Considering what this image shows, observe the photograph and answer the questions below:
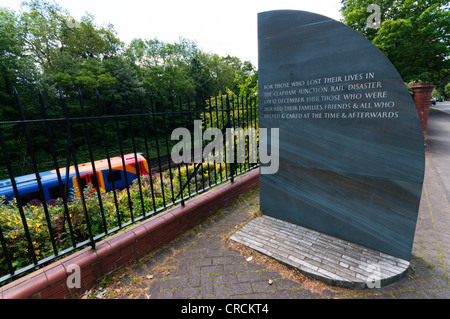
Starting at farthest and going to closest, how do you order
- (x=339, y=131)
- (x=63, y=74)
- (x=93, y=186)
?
(x=63, y=74) → (x=93, y=186) → (x=339, y=131)

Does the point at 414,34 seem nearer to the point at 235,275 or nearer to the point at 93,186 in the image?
the point at 235,275

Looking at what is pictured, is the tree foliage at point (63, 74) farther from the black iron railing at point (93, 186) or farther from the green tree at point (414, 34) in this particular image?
the green tree at point (414, 34)

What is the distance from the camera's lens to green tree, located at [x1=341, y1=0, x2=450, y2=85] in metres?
13.4

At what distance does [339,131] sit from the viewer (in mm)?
2846

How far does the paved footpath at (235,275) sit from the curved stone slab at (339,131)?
1.48 ft

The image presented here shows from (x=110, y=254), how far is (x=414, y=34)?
21159 mm

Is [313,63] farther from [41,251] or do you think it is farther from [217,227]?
[41,251]

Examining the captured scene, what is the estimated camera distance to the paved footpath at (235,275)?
2283mm

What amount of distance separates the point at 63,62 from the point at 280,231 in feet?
83.3

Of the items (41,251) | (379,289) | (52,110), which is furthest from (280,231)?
(52,110)

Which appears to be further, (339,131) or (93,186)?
(93,186)

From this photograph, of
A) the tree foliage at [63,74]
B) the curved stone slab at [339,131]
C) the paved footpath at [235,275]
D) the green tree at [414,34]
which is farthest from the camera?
the tree foliage at [63,74]

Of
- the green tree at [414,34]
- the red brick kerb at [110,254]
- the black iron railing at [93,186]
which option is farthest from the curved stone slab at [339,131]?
the green tree at [414,34]

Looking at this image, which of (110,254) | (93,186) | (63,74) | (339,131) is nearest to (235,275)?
(110,254)
